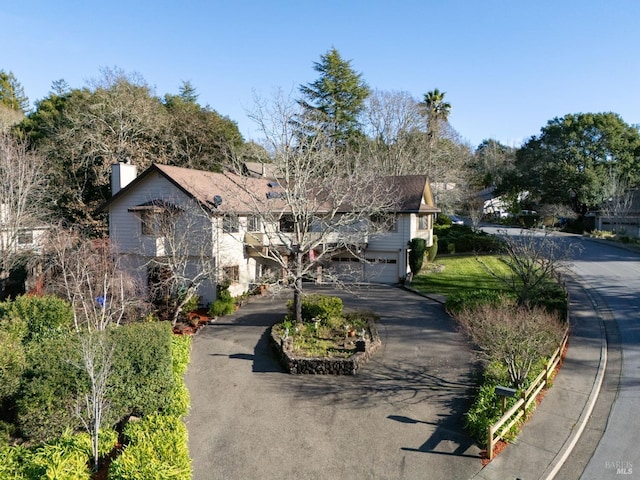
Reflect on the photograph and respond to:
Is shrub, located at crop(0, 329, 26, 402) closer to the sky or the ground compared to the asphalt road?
closer to the sky

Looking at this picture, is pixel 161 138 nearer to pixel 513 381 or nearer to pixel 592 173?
pixel 513 381

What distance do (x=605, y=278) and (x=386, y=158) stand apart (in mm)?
22531

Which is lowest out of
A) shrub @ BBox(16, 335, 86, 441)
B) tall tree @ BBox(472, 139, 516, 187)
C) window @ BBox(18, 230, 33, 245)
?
shrub @ BBox(16, 335, 86, 441)

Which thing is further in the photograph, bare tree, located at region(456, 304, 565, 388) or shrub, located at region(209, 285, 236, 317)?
shrub, located at region(209, 285, 236, 317)

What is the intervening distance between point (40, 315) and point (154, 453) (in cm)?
965

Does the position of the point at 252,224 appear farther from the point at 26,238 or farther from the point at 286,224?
the point at 26,238

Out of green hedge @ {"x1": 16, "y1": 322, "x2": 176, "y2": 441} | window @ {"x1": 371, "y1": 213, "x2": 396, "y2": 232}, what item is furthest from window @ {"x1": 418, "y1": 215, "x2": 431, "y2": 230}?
green hedge @ {"x1": 16, "y1": 322, "x2": 176, "y2": 441}

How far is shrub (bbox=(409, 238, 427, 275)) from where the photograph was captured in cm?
2708

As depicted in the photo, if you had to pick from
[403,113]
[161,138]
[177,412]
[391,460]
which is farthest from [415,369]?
[403,113]

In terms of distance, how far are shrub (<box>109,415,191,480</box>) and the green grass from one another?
18.7 metres

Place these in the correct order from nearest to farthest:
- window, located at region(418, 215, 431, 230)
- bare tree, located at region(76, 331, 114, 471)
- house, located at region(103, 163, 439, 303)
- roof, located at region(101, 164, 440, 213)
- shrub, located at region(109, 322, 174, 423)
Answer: bare tree, located at region(76, 331, 114, 471), shrub, located at region(109, 322, 174, 423), house, located at region(103, 163, 439, 303), roof, located at region(101, 164, 440, 213), window, located at region(418, 215, 431, 230)

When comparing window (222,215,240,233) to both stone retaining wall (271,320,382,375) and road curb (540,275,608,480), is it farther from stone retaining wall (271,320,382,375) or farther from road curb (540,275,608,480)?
A: road curb (540,275,608,480)

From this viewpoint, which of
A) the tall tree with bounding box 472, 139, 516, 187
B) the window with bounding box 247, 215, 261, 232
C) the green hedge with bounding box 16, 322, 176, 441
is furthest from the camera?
the tall tree with bounding box 472, 139, 516, 187

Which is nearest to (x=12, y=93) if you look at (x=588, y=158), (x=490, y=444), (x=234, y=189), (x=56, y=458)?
(x=234, y=189)
